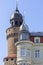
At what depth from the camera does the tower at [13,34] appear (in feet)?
257

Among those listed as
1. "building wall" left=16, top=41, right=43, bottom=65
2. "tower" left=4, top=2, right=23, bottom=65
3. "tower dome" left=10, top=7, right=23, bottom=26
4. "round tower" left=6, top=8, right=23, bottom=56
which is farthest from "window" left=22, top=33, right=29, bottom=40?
"tower dome" left=10, top=7, right=23, bottom=26

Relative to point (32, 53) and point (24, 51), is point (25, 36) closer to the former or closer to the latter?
point (24, 51)

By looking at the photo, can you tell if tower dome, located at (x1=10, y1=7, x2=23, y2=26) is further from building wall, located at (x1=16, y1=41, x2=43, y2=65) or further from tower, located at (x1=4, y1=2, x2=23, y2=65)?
building wall, located at (x1=16, y1=41, x2=43, y2=65)

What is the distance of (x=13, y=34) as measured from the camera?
273 feet

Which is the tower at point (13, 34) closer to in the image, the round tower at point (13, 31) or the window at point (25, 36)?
the round tower at point (13, 31)

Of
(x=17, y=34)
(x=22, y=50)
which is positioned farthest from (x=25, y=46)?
(x=17, y=34)

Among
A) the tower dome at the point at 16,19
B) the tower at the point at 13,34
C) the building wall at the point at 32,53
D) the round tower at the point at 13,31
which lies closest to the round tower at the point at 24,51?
the building wall at the point at 32,53

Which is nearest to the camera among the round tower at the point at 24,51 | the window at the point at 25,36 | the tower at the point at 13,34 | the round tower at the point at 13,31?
the round tower at the point at 24,51

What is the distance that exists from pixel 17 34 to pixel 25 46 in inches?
370

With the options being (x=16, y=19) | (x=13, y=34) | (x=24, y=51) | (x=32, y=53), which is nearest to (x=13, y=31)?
(x=13, y=34)

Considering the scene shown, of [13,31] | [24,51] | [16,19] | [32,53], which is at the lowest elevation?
[32,53]

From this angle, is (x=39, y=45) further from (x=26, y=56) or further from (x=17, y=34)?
(x=17, y=34)

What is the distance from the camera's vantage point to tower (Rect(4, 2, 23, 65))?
78369 millimetres

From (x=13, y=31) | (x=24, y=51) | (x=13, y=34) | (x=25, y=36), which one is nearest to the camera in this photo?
(x=24, y=51)
